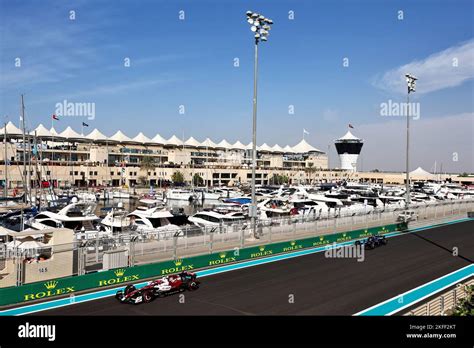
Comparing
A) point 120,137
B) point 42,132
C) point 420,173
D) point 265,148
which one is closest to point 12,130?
point 42,132

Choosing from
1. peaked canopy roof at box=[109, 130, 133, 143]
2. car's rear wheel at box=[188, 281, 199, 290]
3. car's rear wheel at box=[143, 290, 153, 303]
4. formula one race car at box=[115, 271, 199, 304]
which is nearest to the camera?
formula one race car at box=[115, 271, 199, 304]

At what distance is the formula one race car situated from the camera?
16453 millimetres

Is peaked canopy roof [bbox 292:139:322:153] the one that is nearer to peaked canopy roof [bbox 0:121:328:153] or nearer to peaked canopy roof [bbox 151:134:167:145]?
peaked canopy roof [bbox 0:121:328:153]

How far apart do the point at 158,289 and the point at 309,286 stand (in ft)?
22.0

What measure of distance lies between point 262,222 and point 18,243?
15665 mm

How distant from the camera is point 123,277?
1958 centimetres

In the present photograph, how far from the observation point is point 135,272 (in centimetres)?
1997

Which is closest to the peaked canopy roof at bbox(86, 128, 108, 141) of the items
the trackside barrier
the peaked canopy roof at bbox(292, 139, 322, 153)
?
the peaked canopy roof at bbox(292, 139, 322, 153)

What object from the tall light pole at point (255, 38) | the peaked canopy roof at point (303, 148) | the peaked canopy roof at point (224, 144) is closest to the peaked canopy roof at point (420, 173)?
the peaked canopy roof at point (303, 148)

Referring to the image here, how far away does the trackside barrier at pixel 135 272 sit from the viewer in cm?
1659

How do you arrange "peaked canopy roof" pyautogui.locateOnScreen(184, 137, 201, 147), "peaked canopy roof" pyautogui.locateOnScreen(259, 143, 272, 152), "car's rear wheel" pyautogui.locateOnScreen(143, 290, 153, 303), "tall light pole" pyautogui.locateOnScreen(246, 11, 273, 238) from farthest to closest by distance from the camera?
"peaked canopy roof" pyautogui.locateOnScreen(259, 143, 272, 152)
"peaked canopy roof" pyautogui.locateOnScreen(184, 137, 201, 147)
"tall light pole" pyautogui.locateOnScreen(246, 11, 273, 238)
"car's rear wheel" pyautogui.locateOnScreen(143, 290, 153, 303)

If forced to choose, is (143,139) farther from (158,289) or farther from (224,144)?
(158,289)
